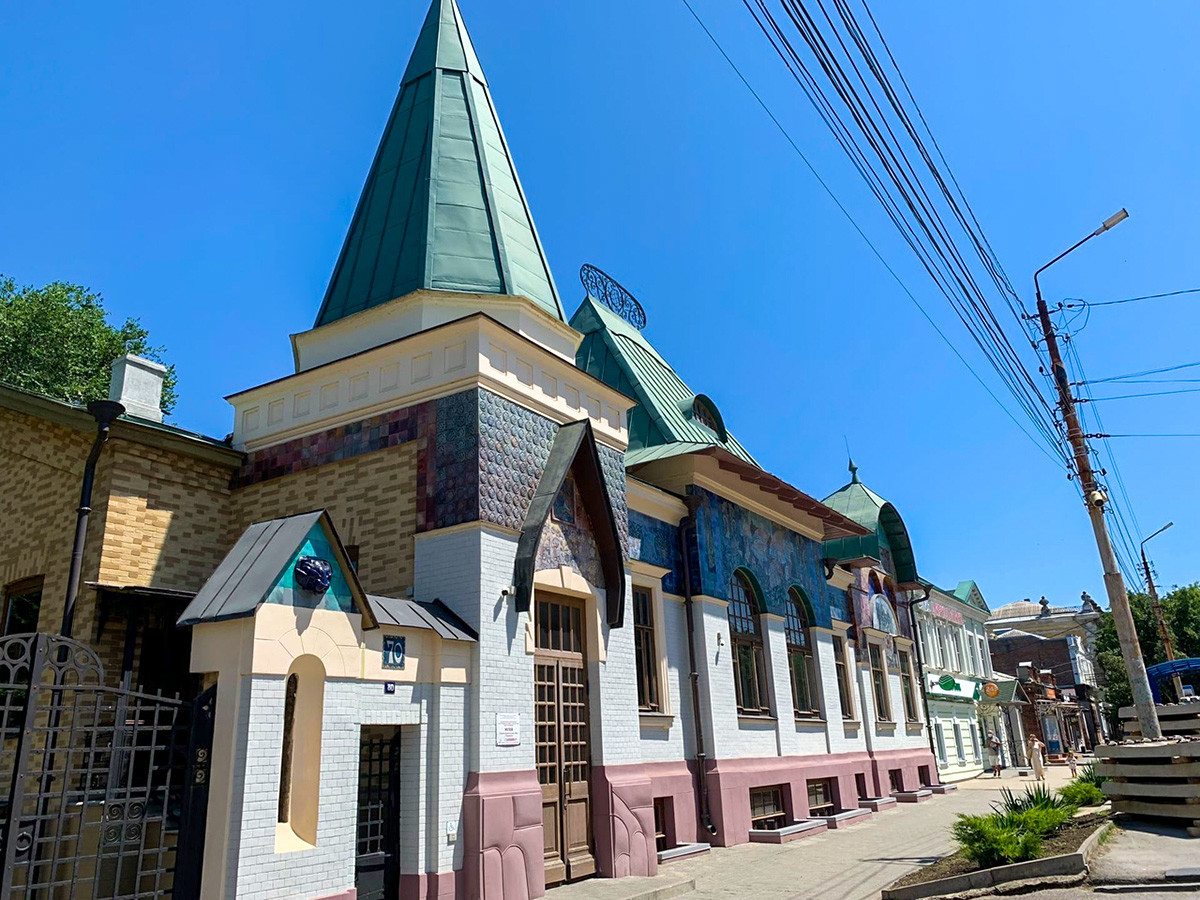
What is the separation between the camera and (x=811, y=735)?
19.2 meters

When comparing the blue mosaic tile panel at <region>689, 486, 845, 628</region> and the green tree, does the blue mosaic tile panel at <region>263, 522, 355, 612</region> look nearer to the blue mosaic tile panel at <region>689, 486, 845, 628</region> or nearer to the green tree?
the blue mosaic tile panel at <region>689, 486, 845, 628</region>

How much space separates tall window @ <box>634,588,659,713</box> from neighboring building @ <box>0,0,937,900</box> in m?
0.05

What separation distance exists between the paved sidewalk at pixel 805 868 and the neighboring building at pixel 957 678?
12567 mm

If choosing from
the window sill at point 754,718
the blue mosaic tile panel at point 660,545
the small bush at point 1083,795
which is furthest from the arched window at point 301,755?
the small bush at point 1083,795

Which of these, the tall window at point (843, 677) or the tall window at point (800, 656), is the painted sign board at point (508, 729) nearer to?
the tall window at point (800, 656)

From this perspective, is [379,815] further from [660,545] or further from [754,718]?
[754,718]

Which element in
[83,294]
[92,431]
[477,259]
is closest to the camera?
[92,431]

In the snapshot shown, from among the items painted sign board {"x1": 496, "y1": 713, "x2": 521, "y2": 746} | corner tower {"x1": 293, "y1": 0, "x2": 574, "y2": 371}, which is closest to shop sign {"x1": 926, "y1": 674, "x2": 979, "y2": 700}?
corner tower {"x1": 293, "y1": 0, "x2": 574, "y2": 371}

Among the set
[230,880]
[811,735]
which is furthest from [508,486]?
[811,735]

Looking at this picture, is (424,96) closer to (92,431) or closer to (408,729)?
(92,431)

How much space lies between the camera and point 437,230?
1359 cm

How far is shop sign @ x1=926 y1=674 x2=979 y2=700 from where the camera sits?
1205 inches

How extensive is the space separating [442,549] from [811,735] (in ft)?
38.3

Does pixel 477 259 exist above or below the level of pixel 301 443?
above
